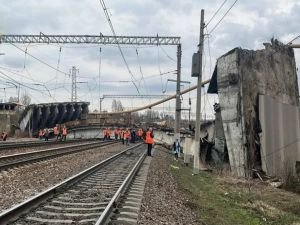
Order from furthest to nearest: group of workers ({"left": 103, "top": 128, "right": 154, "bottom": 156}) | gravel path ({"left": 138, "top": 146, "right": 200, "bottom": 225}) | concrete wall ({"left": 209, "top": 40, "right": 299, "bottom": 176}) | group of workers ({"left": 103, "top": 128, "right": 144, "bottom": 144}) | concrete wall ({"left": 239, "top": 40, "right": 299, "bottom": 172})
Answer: group of workers ({"left": 103, "top": 128, "right": 144, "bottom": 144}) → group of workers ({"left": 103, "top": 128, "right": 154, "bottom": 156}) → concrete wall ({"left": 239, "top": 40, "right": 299, "bottom": 172}) → concrete wall ({"left": 209, "top": 40, "right": 299, "bottom": 176}) → gravel path ({"left": 138, "top": 146, "right": 200, "bottom": 225})

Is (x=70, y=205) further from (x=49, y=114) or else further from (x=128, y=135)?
(x=49, y=114)

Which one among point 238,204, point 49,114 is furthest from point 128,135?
point 238,204

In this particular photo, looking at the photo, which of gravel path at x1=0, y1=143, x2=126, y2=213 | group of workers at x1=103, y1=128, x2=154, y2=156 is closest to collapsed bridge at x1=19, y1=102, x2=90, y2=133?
group of workers at x1=103, y1=128, x2=154, y2=156

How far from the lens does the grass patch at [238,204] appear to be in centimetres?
1019

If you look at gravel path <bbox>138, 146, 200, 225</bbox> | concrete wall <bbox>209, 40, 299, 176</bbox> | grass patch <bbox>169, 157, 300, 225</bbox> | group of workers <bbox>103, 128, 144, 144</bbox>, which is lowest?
grass patch <bbox>169, 157, 300, 225</bbox>

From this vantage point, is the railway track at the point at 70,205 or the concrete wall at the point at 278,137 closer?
the railway track at the point at 70,205

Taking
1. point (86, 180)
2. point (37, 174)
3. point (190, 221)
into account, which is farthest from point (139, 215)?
point (37, 174)

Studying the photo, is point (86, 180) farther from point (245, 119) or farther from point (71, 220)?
point (245, 119)

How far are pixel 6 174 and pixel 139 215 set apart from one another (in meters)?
7.27

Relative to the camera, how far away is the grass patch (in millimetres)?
10185

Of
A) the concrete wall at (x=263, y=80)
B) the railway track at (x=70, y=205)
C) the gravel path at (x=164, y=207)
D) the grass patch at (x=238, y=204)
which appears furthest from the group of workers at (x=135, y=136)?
the railway track at (x=70, y=205)

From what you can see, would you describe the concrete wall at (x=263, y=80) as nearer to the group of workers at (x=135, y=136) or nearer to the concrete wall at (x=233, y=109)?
the concrete wall at (x=233, y=109)

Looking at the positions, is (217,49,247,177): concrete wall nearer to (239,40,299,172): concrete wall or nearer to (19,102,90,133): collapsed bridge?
(239,40,299,172): concrete wall

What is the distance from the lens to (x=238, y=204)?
40.6 feet
